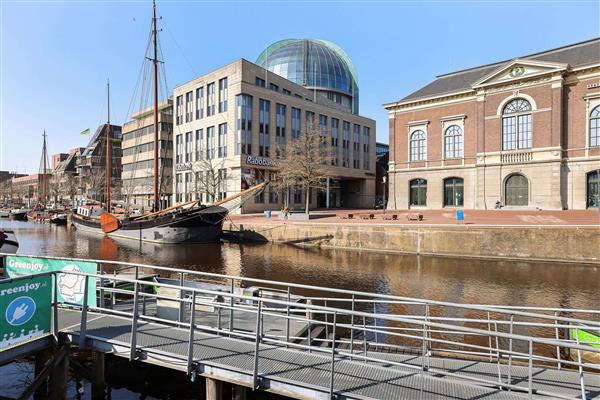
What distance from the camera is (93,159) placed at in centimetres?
10275

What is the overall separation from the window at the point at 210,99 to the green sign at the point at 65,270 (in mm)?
49341

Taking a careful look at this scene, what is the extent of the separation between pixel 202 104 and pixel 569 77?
154 feet

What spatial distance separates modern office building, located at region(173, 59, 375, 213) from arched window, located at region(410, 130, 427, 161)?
1192 cm

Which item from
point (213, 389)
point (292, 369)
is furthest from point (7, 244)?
point (292, 369)

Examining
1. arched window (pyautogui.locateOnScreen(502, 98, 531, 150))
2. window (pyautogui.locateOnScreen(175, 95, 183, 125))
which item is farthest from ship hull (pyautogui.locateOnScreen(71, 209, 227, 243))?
arched window (pyautogui.locateOnScreen(502, 98, 531, 150))

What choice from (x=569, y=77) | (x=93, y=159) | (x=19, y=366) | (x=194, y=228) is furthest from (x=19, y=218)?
(x=569, y=77)

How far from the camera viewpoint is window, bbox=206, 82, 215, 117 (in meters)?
56.2

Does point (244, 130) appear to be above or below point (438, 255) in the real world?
above

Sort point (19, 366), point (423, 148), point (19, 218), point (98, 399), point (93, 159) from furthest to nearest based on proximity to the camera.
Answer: point (93, 159)
point (19, 218)
point (423, 148)
point (19, 366)
point (98, 399)

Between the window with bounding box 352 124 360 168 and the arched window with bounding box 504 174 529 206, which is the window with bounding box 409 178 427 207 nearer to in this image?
the arched window with bounding box 504 174 529 206

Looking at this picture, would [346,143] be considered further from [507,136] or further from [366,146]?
[507,136]

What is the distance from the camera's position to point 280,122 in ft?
190

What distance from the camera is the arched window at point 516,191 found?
1545 inches

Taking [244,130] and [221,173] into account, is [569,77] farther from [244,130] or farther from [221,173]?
[221,173]
